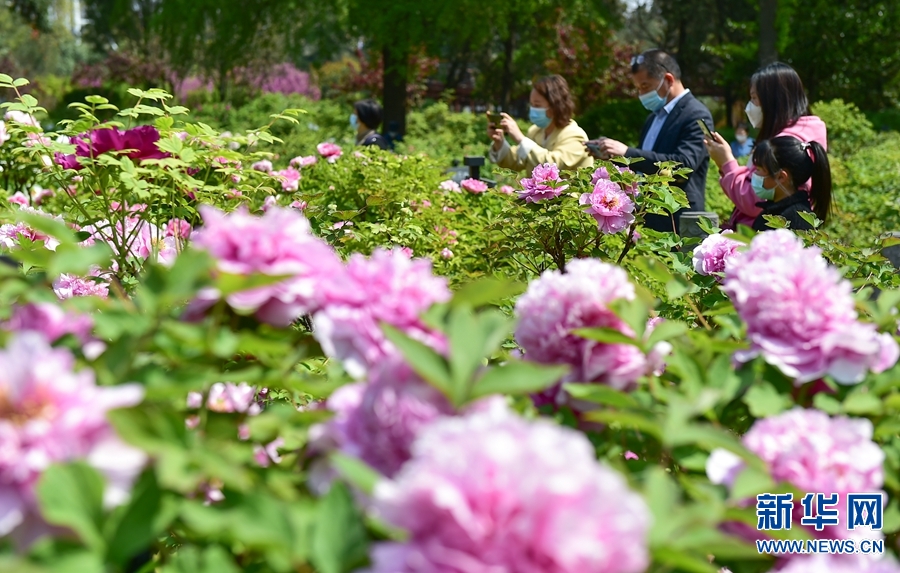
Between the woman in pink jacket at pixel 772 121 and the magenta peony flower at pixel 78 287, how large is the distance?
264 cm

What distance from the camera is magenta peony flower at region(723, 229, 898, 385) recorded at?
3.46 ft

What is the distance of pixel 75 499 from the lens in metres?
0.73

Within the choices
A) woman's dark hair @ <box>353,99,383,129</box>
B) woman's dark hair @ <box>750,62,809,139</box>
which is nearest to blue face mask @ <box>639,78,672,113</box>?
woman's dark hair @ <box>750,62,809,139</box>

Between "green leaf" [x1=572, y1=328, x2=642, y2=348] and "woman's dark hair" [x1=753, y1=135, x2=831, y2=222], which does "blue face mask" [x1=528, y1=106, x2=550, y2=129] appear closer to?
"woman's dark hair" [x1=753, y1=135, x2=831, y2=222]

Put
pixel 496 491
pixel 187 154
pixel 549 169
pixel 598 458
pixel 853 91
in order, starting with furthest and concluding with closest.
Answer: pixel 853 91
pixel 549 169
pixel 187 154
pixel 598 458
pixel 496 491

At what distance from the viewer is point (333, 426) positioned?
891 millimetres

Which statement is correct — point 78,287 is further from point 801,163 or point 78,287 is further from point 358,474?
point 801,163

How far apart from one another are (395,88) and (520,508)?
15.9 meters

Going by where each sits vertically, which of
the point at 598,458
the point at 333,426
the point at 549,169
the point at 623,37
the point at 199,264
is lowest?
the point at 623,37

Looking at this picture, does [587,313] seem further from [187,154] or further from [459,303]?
[187,154]

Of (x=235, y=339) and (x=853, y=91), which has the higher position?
(x=235, y=339)

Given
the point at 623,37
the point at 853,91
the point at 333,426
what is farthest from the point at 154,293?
the point at 623,37

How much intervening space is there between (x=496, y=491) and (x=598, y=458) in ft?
1.36

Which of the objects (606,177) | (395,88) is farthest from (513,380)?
(395,88)
